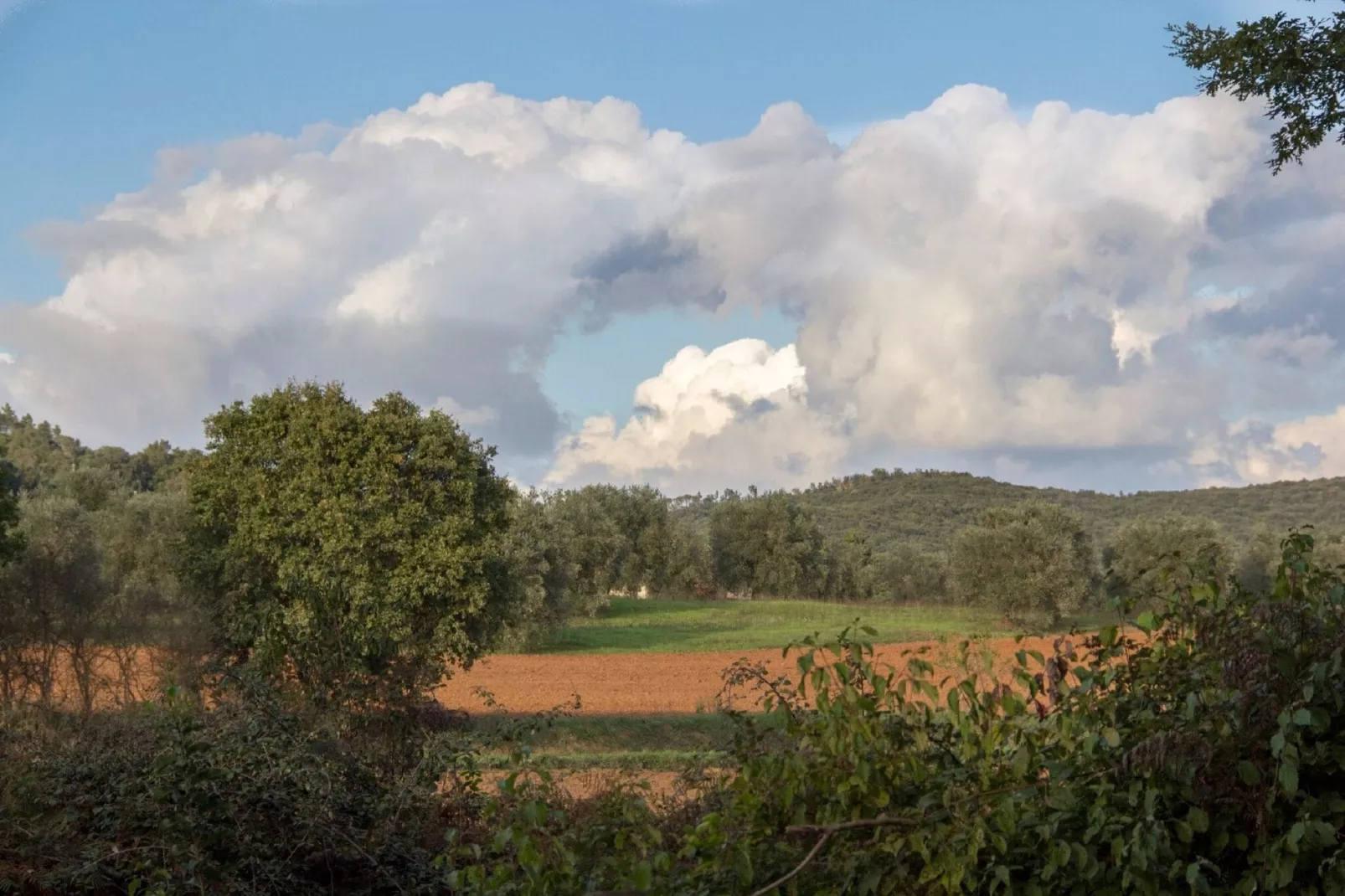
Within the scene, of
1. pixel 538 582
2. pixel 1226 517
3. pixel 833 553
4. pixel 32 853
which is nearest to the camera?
pixel 32 853

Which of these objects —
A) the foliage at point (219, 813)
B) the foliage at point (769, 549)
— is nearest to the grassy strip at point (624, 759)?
the foliage at point (219, 813)

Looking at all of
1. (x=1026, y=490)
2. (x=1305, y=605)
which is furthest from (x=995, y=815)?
(x=1026, y=490)

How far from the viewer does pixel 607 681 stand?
31.2m

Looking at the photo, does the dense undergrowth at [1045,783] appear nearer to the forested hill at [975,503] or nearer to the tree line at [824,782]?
the tree line at [824,782]

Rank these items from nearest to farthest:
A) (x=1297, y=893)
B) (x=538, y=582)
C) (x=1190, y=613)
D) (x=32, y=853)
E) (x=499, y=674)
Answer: (x=1297, y=893), (x=1190, y=613), (x=32, y=853), (x=499, y=674), (x=538, y=582)

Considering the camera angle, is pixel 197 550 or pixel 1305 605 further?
pixel 197 550

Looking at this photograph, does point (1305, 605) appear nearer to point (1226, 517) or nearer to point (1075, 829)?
point (1075, 829)

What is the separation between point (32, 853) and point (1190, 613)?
5.94 metres

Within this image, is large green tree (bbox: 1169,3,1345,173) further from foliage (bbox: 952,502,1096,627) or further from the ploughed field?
foliage (bbox: 952,502,1096,627)

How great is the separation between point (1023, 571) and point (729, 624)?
12.2 meters

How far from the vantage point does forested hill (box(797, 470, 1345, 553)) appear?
340ft

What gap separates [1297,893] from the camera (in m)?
3.46

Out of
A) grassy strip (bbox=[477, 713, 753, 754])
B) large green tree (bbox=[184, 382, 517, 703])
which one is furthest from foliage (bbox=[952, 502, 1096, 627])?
large green tree (bbox=[184, 382, 517, 703])

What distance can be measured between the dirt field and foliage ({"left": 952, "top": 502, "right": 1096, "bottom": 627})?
900 cm
